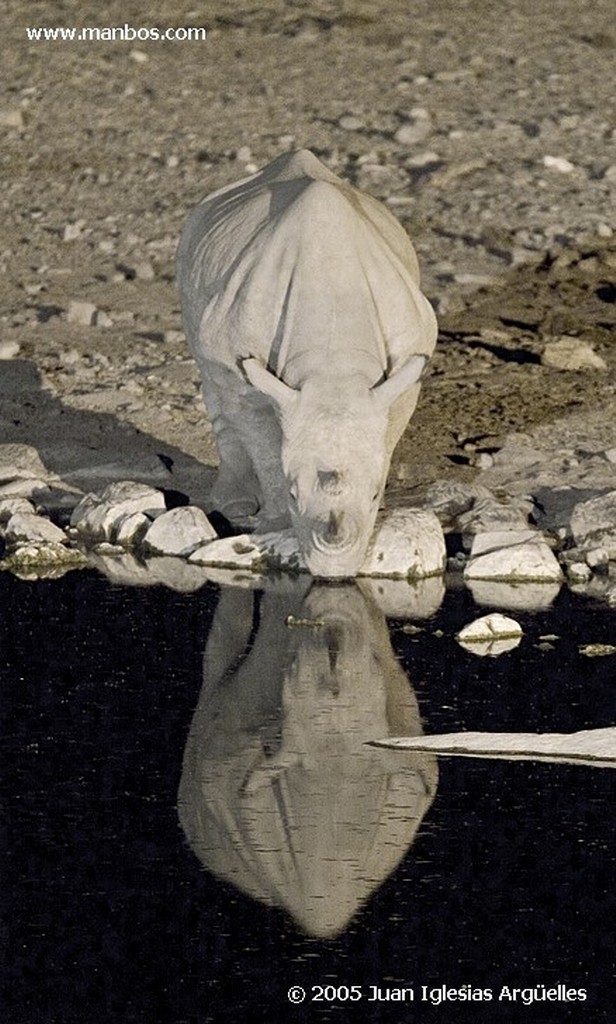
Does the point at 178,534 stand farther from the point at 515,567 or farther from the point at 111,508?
the point at 515,567

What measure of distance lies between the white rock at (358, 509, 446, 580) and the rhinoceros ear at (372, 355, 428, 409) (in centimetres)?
67

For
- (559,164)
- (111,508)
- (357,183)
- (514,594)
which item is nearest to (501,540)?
(514,594)

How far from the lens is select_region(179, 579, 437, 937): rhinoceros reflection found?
26.5 feet

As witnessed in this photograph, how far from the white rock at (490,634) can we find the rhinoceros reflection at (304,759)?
0.33 meters

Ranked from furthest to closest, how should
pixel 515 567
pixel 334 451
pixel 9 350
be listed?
pixel 9 350
pixel 515 567
pixel 334 451

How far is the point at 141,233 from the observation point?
1825 cm

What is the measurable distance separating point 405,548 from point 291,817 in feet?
10.8

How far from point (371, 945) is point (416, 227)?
11005 mm

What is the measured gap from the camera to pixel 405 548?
1166 cm

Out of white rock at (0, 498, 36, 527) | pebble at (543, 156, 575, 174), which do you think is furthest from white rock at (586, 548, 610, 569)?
pebble at (543, 156, 575, 174)

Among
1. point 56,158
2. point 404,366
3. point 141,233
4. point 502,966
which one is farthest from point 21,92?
point 502,966

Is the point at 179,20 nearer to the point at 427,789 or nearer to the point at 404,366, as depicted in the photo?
the point at 404,366

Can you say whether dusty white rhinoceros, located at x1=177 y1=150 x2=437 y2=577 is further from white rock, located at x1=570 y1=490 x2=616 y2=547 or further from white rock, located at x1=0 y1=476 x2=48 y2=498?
white rock, located at x1=0 y1=476 x2=48 y2=498

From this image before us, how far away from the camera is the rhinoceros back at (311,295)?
11406 mm
